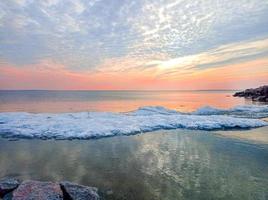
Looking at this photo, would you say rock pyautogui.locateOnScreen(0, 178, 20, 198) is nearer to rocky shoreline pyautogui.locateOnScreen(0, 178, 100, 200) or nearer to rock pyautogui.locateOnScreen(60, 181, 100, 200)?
rocky shoreline pyautogui.locateOnScreen(0, 178, 100, 200)

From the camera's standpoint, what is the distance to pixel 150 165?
867 centimetres

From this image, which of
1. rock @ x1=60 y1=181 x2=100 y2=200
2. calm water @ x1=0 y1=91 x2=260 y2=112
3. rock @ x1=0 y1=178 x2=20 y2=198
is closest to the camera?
rock @ x1=60 y1=181 x2=100 y2=200

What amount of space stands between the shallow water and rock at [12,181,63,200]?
4.13 ft

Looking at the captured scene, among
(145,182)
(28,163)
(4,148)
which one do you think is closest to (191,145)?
(145,182)

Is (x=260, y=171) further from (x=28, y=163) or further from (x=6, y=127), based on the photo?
(x=6, y=127)

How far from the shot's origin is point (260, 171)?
808 centimetres

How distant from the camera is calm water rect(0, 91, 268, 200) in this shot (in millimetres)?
6617

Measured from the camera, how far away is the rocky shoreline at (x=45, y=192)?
5660 millimetres

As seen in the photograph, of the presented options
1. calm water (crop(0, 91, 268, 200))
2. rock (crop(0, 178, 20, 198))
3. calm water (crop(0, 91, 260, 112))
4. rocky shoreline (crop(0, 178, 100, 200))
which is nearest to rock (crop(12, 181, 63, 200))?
rocky shoreline (crop(0, 178, 100, 200))

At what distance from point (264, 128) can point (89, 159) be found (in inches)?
528

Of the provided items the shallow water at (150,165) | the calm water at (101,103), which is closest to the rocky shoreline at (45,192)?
the shallow water at (150,165)

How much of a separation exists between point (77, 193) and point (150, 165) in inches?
137

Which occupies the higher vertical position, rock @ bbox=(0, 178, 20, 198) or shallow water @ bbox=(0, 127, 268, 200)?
rock @ bbox=(0, 178, 20, 198)

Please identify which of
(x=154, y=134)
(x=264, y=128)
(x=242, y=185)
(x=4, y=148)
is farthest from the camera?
(x=264, y=128)
